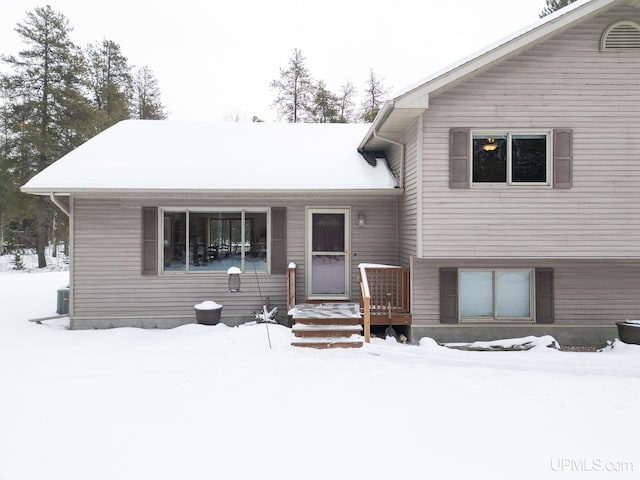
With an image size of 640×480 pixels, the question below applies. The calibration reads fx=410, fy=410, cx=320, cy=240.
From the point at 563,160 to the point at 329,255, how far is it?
15.7 ft

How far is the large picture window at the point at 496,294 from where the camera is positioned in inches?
310

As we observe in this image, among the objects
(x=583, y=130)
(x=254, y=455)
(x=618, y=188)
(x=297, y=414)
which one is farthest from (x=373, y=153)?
(x=254, y=455)

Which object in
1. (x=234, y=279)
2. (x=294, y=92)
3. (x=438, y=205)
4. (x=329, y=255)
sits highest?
(x=294, y=92)

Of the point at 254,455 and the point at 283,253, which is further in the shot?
the point at 283,253

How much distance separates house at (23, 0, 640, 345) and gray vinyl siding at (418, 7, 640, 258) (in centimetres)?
2

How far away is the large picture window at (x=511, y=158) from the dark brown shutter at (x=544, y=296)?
1.82 metres

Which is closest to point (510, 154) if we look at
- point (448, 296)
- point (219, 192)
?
point (448, 296)

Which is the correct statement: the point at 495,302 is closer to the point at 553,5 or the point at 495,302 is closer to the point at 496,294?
the point at 496,294

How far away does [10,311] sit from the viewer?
33.3 ft

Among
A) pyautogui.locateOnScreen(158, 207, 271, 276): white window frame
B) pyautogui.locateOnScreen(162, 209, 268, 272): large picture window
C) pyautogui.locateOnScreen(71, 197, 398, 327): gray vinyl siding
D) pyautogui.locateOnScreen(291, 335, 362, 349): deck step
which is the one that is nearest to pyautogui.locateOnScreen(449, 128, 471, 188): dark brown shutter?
pyautogui.locateOnScreen(71, 197, 398, 327): gray vinyl siding

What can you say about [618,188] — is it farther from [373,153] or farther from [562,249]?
[373,153]

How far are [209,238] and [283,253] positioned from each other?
5.33ft

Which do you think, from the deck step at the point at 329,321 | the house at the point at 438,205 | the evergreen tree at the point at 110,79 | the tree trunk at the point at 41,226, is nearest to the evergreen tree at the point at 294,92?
the evergreen tree at the point at 110,79

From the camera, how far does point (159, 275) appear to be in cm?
870
